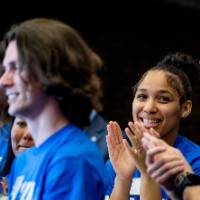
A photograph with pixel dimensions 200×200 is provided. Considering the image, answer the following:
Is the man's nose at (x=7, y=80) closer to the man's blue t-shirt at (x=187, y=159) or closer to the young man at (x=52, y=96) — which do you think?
the young man at (x=52, y=96)

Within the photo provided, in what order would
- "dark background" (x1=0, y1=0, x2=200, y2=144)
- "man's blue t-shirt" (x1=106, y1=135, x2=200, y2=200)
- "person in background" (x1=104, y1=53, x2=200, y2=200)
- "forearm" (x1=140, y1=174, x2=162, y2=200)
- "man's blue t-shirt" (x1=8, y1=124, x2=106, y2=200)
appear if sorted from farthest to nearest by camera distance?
"dark background" (x1=0, y1=0, x2=200, y2=144)
"man's blue t-shirt" (x1=106, y1=135, x2=200, y2=200)
"person in background" (x1=104, y1=53, x2=200, y2=200)
"forearm" (x1=140, y1=174, x2=162, y2=200)
"man's blue t-shirt" (x1=8, y1=124, x2=106, y2=200)

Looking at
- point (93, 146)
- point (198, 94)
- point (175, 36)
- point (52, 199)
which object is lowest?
point (52, 199)

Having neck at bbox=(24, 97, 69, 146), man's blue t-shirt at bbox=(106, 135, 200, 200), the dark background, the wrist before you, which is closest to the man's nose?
neck at bbox=(24, 97, 69, 146)

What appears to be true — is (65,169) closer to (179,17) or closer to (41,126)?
(41,126)

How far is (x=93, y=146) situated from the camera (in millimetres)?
1696

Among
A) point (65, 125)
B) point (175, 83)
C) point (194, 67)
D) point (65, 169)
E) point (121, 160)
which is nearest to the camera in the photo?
point (65, 169)

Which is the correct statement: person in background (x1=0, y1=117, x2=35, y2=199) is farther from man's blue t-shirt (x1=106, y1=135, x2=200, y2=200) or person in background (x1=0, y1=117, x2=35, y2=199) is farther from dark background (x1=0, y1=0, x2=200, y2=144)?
dark background (x1=0, y1=0, x2=200, y2=144)

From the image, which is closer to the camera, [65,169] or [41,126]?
[65,169]

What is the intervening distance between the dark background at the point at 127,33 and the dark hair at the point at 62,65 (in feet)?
13.5

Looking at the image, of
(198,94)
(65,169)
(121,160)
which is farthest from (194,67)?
(198,94)

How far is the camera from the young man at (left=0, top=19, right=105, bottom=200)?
5.40 ft

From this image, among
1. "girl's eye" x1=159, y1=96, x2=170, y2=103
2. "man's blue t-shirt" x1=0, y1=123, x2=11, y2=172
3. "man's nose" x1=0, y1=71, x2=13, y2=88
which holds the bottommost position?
"man's blue t-shirt" x1=0, y1=123, x2=11, y2=172

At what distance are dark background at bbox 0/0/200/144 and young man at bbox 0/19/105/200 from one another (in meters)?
4.14

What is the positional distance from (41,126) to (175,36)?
4.42 m
